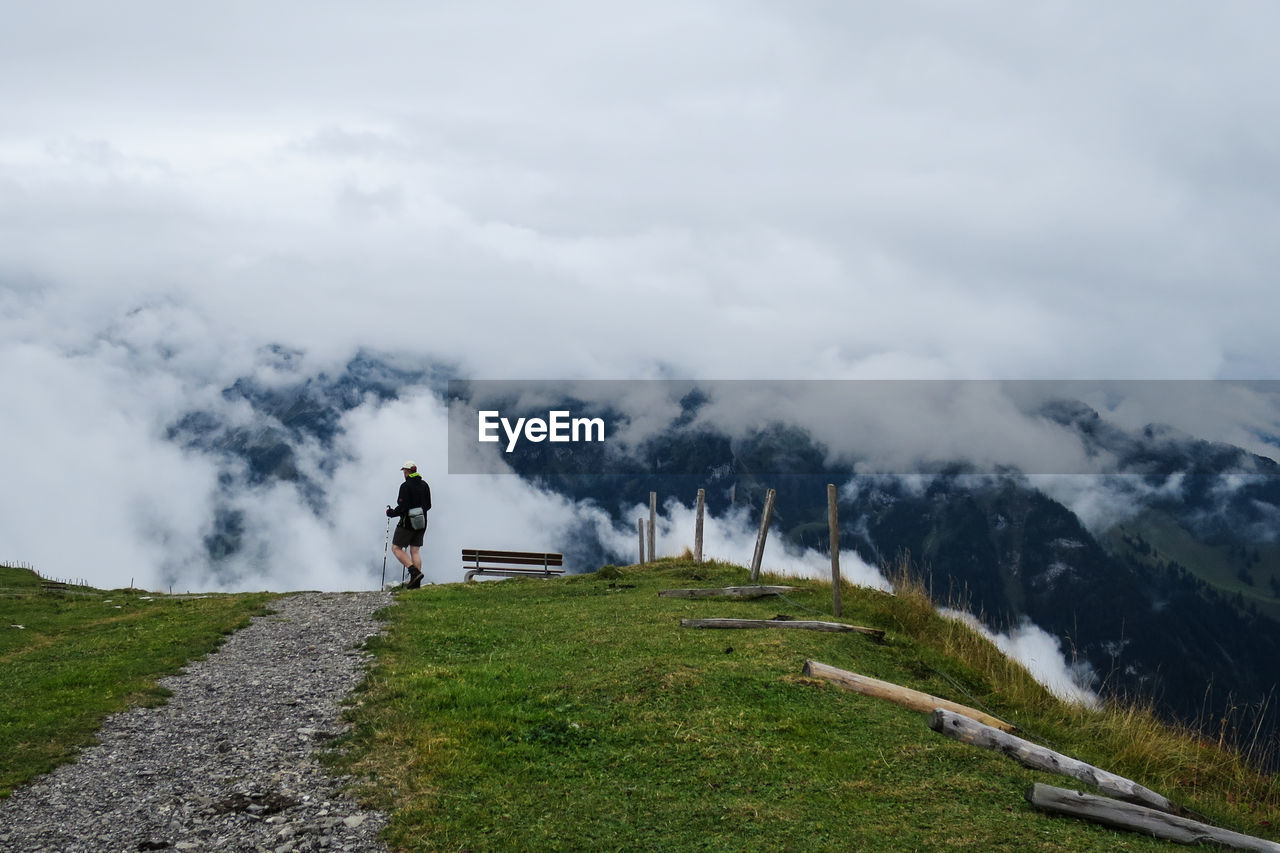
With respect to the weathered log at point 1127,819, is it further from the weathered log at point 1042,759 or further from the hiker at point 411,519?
the hiker at point 411,519

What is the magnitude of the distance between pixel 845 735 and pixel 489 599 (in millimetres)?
15997

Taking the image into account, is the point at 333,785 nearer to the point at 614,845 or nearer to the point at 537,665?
the point at 614,845

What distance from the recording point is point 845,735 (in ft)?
41.7

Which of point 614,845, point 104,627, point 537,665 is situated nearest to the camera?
point 614,845

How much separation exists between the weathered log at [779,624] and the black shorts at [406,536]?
12806 mm

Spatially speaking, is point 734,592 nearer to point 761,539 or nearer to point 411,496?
point 761,539

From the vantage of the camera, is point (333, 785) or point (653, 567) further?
point (653, 567)

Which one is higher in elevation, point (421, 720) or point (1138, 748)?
point (421, 720)

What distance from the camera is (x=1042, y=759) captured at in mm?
11938

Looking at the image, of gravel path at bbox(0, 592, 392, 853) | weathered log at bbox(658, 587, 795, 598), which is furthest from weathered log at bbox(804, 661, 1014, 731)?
weathered log at bbox(658, 587, 795, 598)

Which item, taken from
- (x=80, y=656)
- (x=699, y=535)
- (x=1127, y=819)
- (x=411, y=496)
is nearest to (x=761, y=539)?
(x=699, y=535)

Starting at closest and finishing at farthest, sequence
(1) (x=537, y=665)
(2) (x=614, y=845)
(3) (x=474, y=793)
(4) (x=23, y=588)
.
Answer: (2) (x=614, y=845), (3) (x=474, y=793), (1) (x=537, y=665), (4) (x=23, y=588)

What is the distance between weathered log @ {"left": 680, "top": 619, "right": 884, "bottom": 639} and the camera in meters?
19.6

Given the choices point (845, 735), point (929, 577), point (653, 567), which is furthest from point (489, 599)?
point (845, 735)
